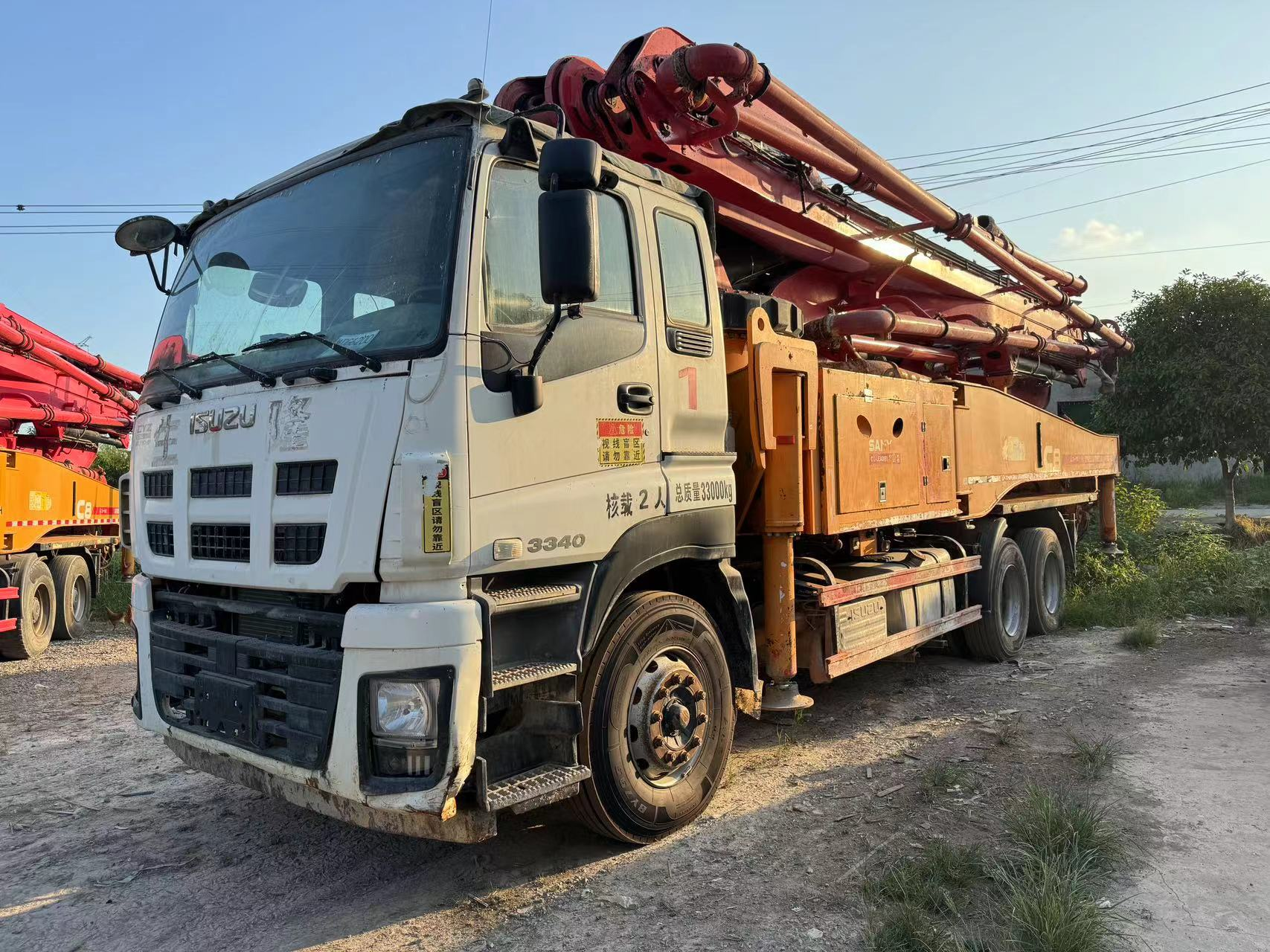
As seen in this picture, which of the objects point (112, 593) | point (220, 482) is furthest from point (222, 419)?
point (112, 593)

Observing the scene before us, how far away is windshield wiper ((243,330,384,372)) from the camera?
3119mm

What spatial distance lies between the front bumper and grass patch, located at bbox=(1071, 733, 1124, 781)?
127 inches

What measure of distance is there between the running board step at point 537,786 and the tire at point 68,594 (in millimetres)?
9270

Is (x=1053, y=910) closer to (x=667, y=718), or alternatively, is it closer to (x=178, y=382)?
(x=667, y=718)

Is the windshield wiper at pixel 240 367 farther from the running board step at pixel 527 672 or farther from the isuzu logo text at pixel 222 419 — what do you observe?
the running board step at pixel 527 672

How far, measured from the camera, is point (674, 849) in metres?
3.85

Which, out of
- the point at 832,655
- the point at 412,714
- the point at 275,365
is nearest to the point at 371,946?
the point at 412,714

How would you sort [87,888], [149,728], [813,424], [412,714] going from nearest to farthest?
1. [412,714]
2. [87,888]
3. [149,728]
4. [813,424]

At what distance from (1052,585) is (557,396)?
7.23 metres

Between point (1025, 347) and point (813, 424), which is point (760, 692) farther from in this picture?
point (1025, 347)

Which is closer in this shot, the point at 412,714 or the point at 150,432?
the point at 412,714

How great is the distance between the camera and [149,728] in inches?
155

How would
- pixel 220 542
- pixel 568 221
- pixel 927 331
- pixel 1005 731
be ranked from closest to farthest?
pixel 568 221 → pixel 220 542 → pixel 1005 731 → pixel 927 331

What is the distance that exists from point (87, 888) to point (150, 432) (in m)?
1.92
